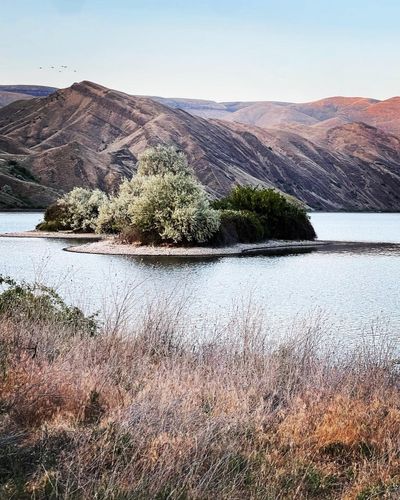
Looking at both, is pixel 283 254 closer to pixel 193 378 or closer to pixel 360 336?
pixel 360 336

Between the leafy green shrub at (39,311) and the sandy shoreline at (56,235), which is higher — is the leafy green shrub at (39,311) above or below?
below

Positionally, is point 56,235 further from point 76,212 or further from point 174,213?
point 174,213

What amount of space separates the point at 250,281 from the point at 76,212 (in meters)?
43.7

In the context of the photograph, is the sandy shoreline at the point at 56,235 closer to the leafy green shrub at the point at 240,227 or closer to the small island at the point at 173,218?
the small island at the point at 173,218

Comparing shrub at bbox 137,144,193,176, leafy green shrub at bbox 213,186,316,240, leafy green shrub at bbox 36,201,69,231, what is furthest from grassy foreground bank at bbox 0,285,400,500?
leafy green shrub at bbox 36,201,69,231

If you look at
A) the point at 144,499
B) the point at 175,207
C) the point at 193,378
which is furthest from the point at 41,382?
the point at 175,207

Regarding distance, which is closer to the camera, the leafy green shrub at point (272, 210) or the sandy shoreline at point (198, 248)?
the sandy shoreline at point (198, 248)

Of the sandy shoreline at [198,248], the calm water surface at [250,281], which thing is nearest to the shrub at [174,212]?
the sandy shoreline at [198,248]

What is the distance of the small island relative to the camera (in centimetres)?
5172

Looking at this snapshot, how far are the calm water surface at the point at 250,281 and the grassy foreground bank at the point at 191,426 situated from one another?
3821mm

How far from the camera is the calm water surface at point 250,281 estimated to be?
2134 cm

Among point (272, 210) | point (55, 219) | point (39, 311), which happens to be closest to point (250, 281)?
point (39, 311)

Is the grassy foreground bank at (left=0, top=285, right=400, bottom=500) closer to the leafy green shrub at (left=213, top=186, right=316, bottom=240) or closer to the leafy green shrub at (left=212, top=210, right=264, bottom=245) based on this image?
the leafy green shrub at (left=212, top=210, right=264, bottom=245)

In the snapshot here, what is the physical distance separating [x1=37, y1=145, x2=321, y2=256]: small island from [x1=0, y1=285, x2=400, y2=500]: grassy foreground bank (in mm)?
39209
